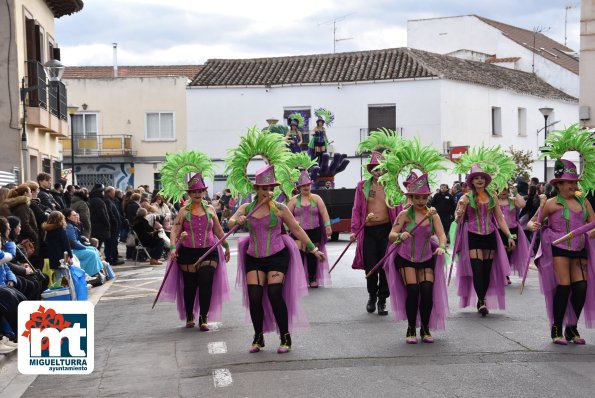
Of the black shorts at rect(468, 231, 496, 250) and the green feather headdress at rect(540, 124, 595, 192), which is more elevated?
the green feather headdress at rect(540, 124, 595, 192)

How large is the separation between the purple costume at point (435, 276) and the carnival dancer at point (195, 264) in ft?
7.09

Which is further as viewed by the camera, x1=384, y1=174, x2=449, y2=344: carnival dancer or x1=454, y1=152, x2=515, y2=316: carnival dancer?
x1=454, y1=152, x2=515, y2=316: carnival dancer

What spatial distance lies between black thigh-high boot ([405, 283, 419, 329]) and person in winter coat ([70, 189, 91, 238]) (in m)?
11.0

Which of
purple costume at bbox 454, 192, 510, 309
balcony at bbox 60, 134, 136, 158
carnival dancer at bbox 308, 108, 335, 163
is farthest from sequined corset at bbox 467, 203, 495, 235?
balcony at bbox 60, 134, 136, 158

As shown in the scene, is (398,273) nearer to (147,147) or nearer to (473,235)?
(473,235)

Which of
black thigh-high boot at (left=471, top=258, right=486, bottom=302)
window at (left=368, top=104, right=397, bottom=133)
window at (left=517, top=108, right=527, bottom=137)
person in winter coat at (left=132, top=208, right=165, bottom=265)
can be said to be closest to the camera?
black thigh-high boot at (left=471, top=258, right=486, bottom=302)

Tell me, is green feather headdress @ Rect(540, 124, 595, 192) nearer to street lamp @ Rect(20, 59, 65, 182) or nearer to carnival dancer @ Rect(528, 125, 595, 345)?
carnival dancer @ Rect(528, 125, 595, 345)

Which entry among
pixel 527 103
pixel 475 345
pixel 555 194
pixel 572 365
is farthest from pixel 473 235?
pixel 527 103

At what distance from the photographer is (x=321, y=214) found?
677 inches

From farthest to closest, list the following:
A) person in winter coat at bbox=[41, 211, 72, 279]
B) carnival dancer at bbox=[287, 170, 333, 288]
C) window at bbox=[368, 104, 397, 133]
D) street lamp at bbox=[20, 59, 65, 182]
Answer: window at bbox=[368, 104, 397, 133] → street lamp at bbox=[20, 59, 65, 182] → carnival dancer at bbox=[287, 170, 333, 288] → person in winter coat at bbox=[41, 211, 72, 279]

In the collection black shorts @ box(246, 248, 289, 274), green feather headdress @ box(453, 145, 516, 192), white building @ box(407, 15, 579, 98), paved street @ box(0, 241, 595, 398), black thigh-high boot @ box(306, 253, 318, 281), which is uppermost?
white building @ box(407, 15, 579, 98)

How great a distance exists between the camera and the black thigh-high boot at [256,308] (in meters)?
10.8

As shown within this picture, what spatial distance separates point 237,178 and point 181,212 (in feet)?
4.56

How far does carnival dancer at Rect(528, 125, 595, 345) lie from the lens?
36.2 ft
